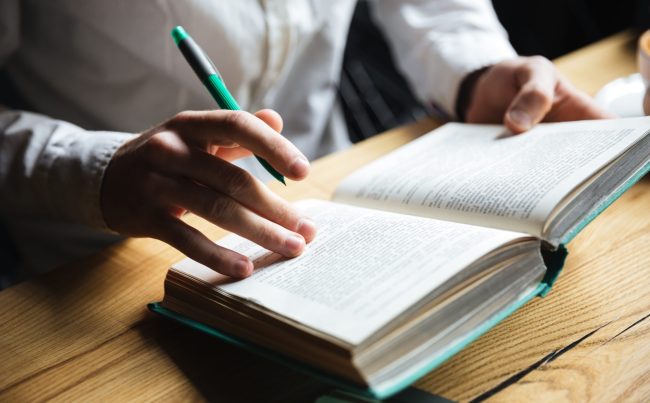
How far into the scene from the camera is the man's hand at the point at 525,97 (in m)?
0.76

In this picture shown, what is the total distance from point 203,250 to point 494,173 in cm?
30

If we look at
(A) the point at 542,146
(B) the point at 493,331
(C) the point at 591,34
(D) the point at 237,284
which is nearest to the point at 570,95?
(A) the point at 542,146

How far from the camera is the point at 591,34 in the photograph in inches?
77.2

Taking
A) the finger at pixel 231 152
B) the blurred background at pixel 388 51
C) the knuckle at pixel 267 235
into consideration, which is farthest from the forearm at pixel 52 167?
the blurred background at pixel 388 51

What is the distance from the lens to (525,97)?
763mm

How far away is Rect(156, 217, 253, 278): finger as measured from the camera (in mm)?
546

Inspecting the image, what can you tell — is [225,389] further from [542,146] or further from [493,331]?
[542,146]

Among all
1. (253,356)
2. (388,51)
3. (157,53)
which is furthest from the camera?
(388,51)

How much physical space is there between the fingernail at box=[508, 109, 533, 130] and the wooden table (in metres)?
0.13

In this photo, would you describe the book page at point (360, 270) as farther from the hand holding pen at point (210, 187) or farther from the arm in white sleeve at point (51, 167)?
the arm in white sleeve at point (51, 167)

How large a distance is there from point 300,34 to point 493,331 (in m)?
0.65

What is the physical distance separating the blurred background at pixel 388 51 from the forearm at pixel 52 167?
3.39 ft

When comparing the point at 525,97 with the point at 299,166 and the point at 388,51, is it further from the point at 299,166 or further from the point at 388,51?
the point at 388,51

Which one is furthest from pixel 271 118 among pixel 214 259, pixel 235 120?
pixel 214 259
